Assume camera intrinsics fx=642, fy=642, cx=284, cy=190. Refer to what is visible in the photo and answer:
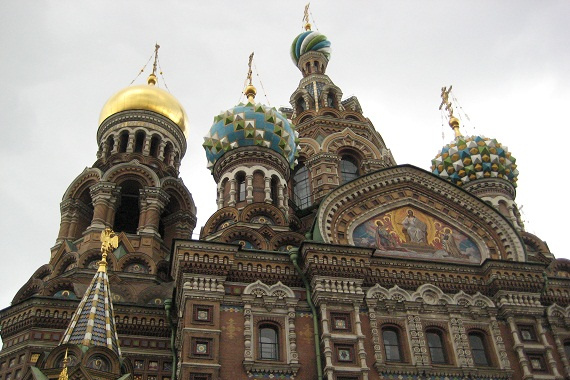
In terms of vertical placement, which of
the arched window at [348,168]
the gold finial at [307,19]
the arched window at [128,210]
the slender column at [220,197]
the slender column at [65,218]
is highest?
the gold finial at [307,19]

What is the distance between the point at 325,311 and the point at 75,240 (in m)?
7.27

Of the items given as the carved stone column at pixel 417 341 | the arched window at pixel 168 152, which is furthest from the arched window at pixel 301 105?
the carved stone column at pixel 417 341

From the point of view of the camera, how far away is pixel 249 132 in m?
12.9

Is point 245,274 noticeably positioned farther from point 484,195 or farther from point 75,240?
point 484,195

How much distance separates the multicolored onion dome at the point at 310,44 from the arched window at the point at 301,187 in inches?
222

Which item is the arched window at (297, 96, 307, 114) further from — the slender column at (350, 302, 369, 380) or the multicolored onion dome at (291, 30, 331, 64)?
the slender column at (350, 302, 369, 380)

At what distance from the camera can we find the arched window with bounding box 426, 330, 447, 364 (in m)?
9.19

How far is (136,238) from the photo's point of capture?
539 inches

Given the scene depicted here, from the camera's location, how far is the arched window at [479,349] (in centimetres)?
934

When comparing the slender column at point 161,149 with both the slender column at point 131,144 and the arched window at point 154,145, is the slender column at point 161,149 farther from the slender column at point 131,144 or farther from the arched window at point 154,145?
the slender column at point 131,144

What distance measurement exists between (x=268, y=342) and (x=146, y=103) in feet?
32.3

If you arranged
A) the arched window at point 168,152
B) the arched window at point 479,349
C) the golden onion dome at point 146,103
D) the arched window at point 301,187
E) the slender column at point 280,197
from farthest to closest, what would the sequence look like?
1. the golden onion dome at point 146,103
2. the arched window at point 168,152
3. the arched window at point 301,187
4. the slender column at point 280,197
5. the arched window at point 479,349

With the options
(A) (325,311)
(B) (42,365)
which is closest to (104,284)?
(B) (42,365)

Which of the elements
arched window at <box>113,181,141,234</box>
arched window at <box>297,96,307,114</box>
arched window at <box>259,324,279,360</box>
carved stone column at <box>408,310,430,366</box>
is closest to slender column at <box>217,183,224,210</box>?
arched window at <box>113,181,141,234</box>
